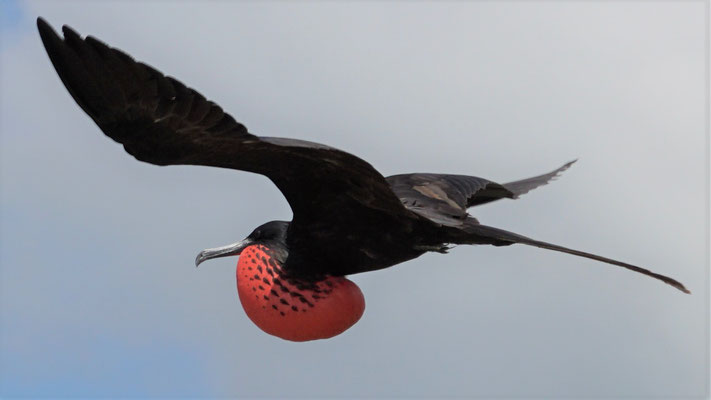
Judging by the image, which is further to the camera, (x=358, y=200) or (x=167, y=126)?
(x=358, y=200)

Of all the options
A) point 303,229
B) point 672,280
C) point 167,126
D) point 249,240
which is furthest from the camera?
point 249,240

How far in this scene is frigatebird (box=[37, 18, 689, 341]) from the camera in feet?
14.1

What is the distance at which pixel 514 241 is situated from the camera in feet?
17.3

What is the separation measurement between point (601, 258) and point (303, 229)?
1468mm

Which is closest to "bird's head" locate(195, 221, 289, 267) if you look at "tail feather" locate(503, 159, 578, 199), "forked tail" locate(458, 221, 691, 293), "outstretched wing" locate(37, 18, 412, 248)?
"outstretched wing" locate(37, 18, 412, 248)

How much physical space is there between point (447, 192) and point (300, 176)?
118cm

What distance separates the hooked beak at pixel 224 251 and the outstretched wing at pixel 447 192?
869mm

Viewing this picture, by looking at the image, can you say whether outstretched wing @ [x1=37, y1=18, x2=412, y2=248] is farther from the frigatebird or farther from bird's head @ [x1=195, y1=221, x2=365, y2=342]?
bird's head @ [x1=195, y1=221, x2=365, y2=342]

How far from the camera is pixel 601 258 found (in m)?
5.01

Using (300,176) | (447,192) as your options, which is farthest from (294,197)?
(447,192)

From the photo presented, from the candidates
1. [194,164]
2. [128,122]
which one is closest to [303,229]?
[194,164]

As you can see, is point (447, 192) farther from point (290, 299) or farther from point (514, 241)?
point (290, 299)

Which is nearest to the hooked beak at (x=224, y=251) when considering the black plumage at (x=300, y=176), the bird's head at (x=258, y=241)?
the bird's head at (x=258, y=241)

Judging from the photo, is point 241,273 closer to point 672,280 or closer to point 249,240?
point 249,240
